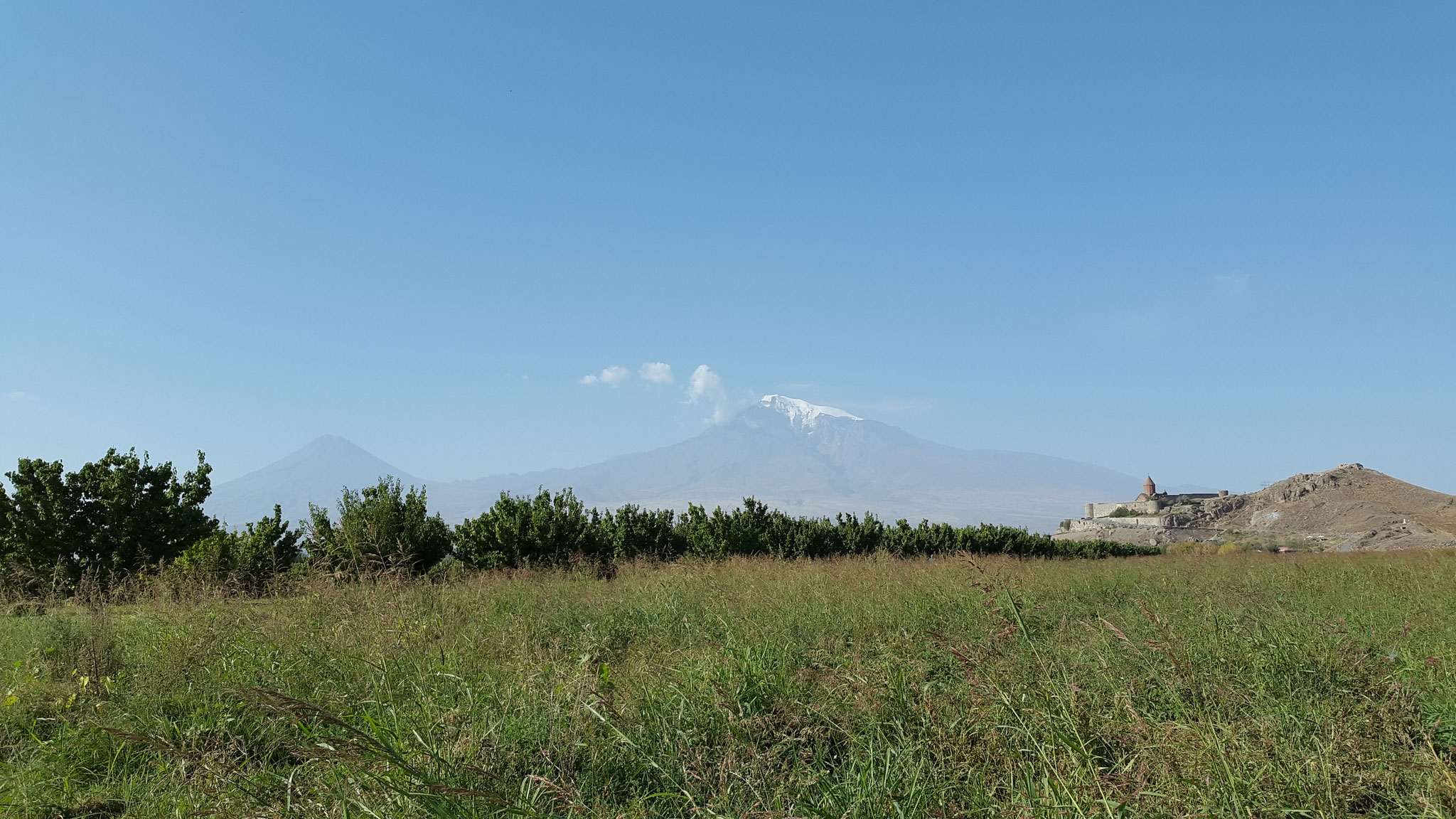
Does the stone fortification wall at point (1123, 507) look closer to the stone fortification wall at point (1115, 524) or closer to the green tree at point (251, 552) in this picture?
the stone fortification wall at point (1115, 524)

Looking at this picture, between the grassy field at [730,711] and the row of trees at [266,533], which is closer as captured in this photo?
the grassy field at [730,711]

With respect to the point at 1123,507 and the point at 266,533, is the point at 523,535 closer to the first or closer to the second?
the point at 266,533

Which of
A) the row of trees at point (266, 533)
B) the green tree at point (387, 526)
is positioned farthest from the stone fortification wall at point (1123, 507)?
the green tree at point (387, 526)

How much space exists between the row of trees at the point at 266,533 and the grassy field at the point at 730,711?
15.6 feet

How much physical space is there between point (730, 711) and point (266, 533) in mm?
12047

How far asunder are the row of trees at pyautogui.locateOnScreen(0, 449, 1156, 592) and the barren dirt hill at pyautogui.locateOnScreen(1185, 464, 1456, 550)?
29.5 m

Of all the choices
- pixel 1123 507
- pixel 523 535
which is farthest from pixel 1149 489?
pixel 523 535

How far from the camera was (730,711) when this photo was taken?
132 inches

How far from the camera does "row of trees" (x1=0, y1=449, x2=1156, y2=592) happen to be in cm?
1151

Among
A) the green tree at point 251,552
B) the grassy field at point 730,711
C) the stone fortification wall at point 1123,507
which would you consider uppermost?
the stone fortification wall at point 1123,507

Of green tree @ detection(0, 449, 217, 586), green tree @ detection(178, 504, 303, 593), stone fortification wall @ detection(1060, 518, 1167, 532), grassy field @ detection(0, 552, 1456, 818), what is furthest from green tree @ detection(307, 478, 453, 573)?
stone fortification wall @ detection(1060, 518, 1167, 532)

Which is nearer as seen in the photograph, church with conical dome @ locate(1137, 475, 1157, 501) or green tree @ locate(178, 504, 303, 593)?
green tree @ locate(178, 504, 303, 593)

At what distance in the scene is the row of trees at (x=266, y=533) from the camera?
11508mm

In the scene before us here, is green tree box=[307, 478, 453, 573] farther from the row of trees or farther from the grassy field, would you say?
the grassy field
